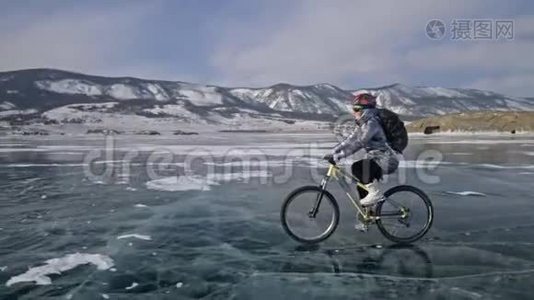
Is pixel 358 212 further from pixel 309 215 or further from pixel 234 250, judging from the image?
pixel 234 250

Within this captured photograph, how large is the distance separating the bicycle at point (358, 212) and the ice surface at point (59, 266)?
255 cm

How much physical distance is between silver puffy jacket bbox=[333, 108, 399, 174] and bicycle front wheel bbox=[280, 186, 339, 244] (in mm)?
662

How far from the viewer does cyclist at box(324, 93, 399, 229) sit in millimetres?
6645

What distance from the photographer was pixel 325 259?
6117 millimetres

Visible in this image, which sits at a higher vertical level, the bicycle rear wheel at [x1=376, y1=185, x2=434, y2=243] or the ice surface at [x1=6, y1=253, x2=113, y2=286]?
the bicycle rear wheel at [x1=376, y1=185, x2=434, y2=243]

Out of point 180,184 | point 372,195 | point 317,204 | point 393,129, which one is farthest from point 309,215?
point 180,184

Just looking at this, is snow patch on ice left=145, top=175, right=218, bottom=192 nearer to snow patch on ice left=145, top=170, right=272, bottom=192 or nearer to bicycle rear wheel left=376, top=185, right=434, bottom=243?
snow patch on ice left=145, top=170, right=272, bottom=192

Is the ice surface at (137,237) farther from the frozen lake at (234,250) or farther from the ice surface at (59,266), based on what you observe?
the ice surface at (59,266)

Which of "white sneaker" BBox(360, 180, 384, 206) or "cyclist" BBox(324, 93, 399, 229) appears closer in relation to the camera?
"cyclist" BBox(324, 93, 399, 229)

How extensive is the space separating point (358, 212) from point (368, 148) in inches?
38.1

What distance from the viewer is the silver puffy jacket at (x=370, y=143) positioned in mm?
6629

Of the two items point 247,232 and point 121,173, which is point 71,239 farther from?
point 121,173

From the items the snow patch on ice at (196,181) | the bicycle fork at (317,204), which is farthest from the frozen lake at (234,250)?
the bicycle fork at (317,204)

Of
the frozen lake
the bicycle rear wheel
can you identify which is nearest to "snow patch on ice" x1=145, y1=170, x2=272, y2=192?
the frozen lake
